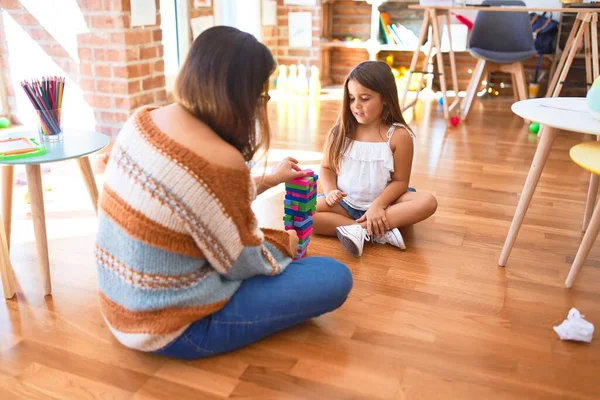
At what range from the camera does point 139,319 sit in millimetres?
1126

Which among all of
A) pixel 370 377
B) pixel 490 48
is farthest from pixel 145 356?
pixel 490 48

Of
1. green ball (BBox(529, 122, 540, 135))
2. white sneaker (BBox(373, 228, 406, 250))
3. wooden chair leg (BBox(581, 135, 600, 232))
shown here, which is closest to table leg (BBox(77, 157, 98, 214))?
white sneaker (BBox(373, 228, 406, 250))

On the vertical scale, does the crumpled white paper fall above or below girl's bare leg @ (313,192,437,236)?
below

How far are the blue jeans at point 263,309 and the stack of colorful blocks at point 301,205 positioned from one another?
32 cm

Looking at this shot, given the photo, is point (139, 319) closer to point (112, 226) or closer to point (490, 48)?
point (112, 226)

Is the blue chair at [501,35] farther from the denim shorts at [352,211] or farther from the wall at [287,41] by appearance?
the denim shorts at [352,211]

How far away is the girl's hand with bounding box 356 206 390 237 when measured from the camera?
174 centimetres

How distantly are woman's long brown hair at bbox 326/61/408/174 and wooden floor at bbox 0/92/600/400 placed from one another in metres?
0.30

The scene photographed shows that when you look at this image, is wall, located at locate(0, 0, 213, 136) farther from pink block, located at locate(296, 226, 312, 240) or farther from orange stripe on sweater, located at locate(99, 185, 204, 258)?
orange stripe on sweater, located at locate(99, 185, 204, 258)

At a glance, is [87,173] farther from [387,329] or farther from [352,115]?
[387,329]

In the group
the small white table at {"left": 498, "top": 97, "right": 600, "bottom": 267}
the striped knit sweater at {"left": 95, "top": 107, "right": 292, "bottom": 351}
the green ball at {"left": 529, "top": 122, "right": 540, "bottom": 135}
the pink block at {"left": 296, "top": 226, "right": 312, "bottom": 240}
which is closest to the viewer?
the striped knit sweater at {"left": 95, "top": 107, "right": 292, "bottom": 351}

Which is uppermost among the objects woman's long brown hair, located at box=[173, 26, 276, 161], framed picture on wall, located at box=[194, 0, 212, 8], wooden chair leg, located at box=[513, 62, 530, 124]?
framed picture on wall, located at box=[194, 0, 212, 8]

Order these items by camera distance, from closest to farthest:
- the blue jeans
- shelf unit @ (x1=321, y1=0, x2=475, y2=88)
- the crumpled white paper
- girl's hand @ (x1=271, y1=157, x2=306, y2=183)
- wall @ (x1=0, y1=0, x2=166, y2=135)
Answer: the blue jeans < the crumpled white paper < girl's hand @ (x1=271, y1=157, x2=306, y2=183) < wall @ (x1=0, y1=0, x2=166, y2=135) < shelf unit @ (x1=321, y1=0, x2=475, y2=88)

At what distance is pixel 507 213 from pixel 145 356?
141cm
